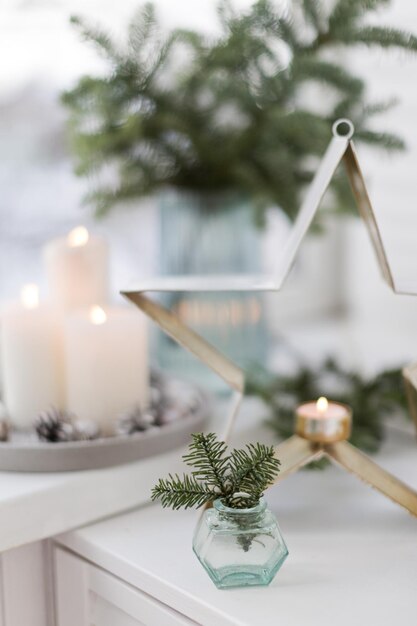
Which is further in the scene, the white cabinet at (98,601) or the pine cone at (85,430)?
the pine cone at (85,430)

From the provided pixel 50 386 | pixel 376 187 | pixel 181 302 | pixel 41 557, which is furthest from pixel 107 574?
pixel 376 187

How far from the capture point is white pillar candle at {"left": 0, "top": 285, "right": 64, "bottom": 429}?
842mm

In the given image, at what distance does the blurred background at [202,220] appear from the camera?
3.50ft

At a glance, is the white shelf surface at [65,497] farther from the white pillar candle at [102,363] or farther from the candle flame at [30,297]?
the candle flame at [30,297]

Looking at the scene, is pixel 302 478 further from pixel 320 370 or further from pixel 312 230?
pixel 312 230

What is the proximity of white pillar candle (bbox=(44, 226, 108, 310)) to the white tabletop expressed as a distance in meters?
0.27

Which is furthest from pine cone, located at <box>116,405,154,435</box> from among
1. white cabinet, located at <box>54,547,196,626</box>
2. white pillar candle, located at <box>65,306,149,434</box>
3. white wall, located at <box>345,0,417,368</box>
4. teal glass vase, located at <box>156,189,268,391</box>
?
white wall, located at <box>345,0,417,368</box>

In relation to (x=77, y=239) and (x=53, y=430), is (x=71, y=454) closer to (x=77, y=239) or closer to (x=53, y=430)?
(x=53, y=430)

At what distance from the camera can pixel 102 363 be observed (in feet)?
2.72

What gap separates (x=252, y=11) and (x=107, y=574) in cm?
60

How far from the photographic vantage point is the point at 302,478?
2.77ft

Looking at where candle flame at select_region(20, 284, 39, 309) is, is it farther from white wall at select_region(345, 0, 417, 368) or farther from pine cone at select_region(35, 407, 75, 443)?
white wall at select_region(345, 0, 417, 368)

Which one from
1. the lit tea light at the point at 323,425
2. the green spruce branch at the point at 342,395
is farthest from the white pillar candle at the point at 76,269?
the lit tea light at the point at 323,425

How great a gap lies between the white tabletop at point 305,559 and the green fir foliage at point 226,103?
0.37 meters
